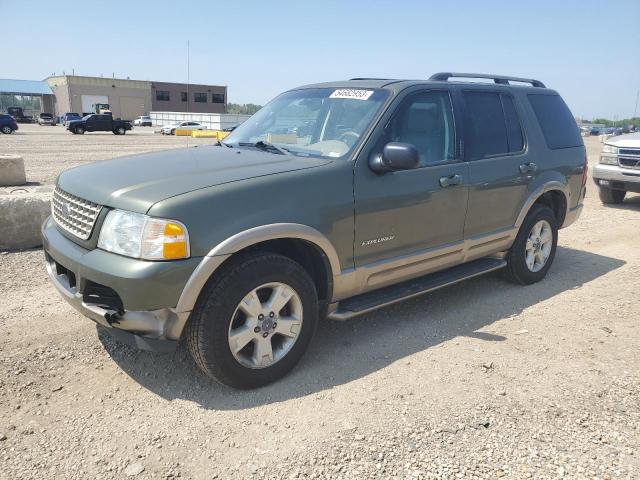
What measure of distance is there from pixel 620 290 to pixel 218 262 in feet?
14.5

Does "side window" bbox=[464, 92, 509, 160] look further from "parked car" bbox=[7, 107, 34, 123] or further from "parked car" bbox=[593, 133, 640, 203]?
"parked car" bbox=[7, 107, 34, 123]

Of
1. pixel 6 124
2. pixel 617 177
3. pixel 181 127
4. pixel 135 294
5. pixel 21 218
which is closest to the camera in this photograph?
pixel 135 294

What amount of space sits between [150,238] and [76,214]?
79cm

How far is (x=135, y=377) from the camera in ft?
11.2

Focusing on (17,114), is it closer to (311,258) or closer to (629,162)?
(629,162)

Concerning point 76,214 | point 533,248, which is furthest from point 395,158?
point 533,248

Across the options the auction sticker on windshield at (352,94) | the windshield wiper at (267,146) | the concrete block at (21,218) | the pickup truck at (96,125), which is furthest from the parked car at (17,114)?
the auction sticker on windshield at (352,94)

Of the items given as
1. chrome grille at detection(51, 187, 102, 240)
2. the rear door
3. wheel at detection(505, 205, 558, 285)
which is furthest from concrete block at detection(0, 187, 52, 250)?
wheel at detection(505, 205, 558, 285)

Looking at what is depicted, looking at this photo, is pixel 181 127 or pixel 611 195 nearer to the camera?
pixel 611 195

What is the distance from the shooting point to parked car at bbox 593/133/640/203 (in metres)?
9.34

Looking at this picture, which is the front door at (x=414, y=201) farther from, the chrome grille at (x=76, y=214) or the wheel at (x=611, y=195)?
the wheel at (x=611, y=195)

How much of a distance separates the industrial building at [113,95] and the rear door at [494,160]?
78356 mm

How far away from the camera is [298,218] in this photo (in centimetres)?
323

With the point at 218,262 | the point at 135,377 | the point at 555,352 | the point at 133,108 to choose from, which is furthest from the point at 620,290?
the point at 133,108
